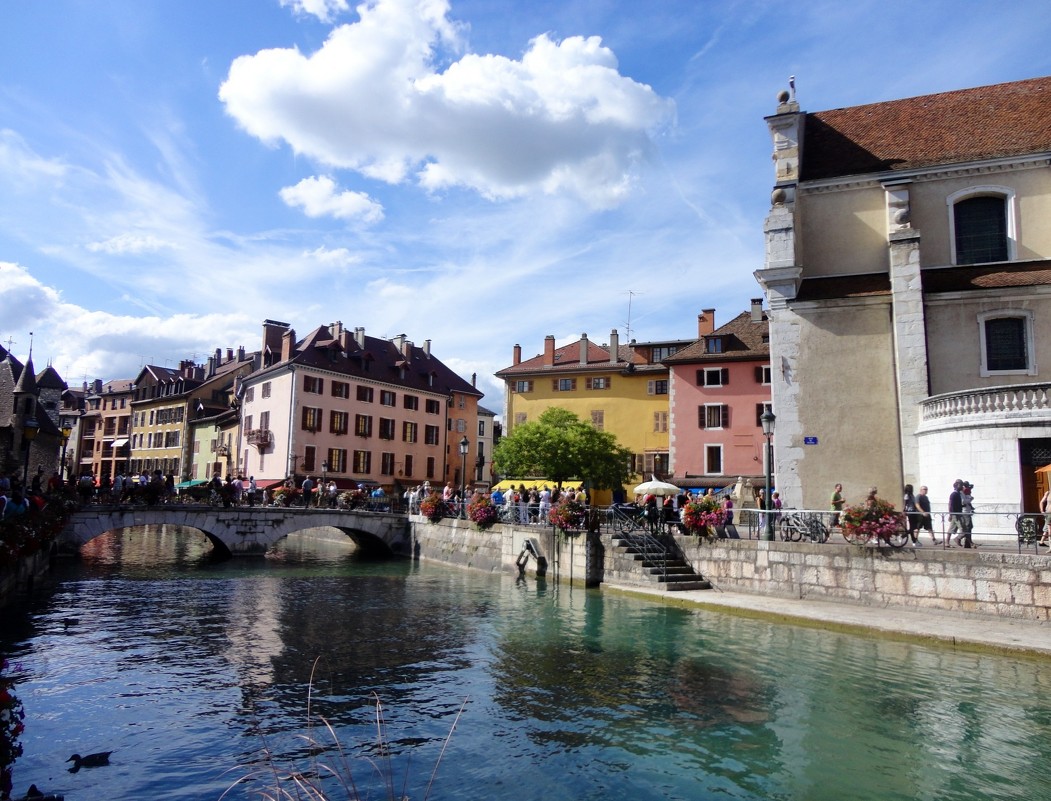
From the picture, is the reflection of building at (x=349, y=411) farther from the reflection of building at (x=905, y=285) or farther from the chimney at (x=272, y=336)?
the reflection of building at (x=905, y=285)

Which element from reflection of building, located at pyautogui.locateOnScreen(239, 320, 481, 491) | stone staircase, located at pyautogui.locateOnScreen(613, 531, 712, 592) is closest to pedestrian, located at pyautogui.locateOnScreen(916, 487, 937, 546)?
stone staircase, located at pyautogui.locateOnScreen(613, 531, 712, 592)

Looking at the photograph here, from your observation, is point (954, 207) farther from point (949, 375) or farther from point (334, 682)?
point (334, 682)

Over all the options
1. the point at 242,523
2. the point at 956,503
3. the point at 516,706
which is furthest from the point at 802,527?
the point at 242,523

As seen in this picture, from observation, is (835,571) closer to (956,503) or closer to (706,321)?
(956,503)

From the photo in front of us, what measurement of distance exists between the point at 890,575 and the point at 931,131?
60.6 feet

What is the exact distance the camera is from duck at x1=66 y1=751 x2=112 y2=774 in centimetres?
825

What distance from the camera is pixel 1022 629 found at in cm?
1420

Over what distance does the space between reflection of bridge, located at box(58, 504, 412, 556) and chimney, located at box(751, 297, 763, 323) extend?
25098 mm

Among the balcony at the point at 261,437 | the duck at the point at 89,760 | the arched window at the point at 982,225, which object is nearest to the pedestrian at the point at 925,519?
the arched window at the point at 982,225

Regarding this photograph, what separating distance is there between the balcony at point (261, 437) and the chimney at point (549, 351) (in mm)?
20232

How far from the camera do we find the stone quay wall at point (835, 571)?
1509 cm

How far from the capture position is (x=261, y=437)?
50.5m

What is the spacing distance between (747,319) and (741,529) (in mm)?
27720

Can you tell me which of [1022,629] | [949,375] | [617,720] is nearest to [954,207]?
[949,375]
